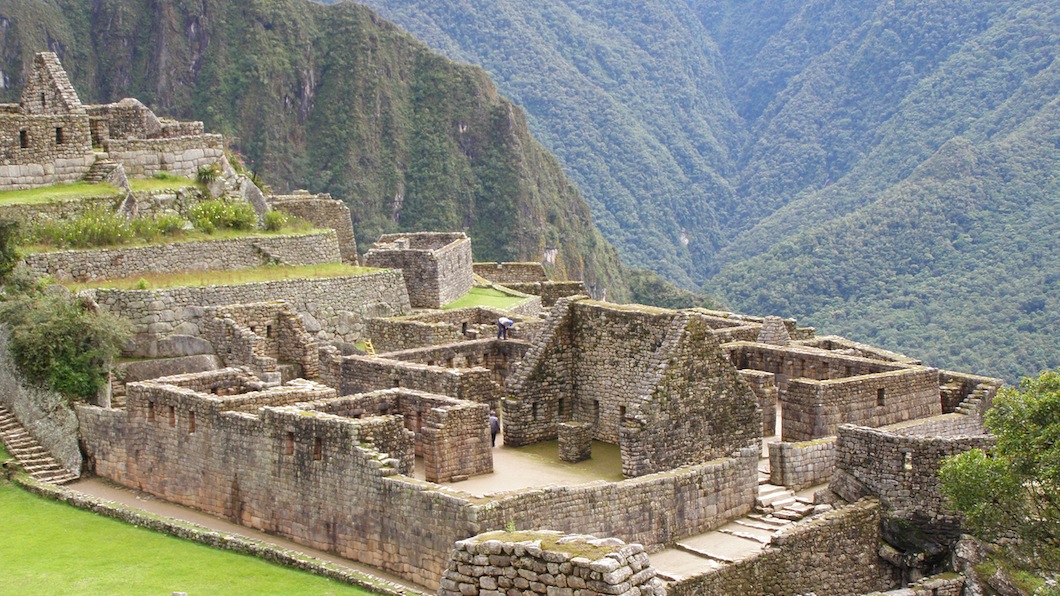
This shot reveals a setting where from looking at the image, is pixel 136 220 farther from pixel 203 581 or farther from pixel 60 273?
pixel 203 581

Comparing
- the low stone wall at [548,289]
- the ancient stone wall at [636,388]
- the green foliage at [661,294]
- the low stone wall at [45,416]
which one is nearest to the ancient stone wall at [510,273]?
the low stone wall at [548,289]

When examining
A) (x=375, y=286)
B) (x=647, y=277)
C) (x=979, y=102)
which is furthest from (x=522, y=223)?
(x=375, y=286)

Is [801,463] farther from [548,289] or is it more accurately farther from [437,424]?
[548,289]

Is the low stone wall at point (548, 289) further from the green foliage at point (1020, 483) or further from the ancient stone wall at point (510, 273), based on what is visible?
the green foliage at point (1020, 483)

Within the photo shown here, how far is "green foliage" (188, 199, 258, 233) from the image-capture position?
29891 millimetres

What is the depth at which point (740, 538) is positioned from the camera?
1903 centimetres

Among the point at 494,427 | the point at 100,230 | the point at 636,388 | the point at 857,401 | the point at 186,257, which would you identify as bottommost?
the point at 494,427

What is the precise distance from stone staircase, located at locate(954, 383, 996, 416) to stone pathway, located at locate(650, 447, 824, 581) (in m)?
4.42

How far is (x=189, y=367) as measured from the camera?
85.2 feet

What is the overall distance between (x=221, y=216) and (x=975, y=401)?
14.9m

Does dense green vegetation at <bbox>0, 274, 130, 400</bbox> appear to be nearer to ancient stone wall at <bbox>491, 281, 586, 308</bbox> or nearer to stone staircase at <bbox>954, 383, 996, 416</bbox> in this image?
stone staircase at <bbox>954, 383, 996, 416</bbox>

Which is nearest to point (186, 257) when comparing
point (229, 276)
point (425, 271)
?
point (229, 276)

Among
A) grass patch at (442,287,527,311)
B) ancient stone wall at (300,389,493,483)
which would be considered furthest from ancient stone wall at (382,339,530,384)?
grass patch at (442,287,527,311)

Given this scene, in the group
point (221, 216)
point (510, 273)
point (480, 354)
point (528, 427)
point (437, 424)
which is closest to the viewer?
point (437, 424)
